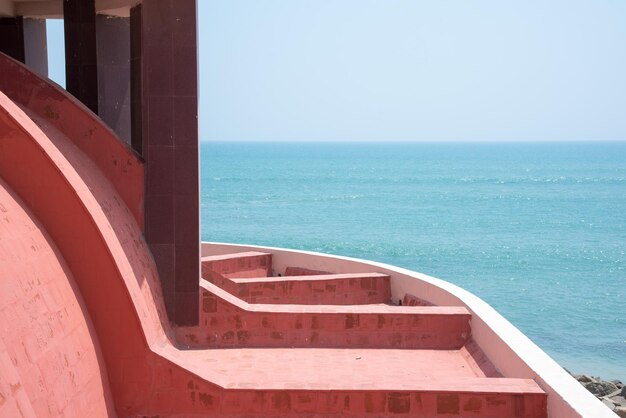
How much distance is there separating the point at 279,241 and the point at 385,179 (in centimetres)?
4492

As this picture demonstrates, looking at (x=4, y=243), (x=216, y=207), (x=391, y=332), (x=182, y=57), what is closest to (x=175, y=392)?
(x=4, y=243)

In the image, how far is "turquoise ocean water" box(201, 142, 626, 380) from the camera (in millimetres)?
32938

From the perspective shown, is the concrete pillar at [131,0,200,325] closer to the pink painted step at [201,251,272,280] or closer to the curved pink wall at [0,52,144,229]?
the curved pink wall at [0,52,144,229]

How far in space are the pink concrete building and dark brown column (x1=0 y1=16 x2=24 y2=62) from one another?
3 centimetres

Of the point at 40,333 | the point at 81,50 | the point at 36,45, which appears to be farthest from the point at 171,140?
the point at 36,45

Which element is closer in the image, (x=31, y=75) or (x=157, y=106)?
(x=31, y=75)

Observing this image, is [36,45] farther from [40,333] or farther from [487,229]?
[487,229]

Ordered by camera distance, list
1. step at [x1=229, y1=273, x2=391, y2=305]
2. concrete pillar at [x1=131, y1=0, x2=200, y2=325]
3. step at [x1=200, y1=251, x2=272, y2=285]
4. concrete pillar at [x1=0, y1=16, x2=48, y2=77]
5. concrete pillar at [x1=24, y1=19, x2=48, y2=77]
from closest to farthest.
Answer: concrete pillar at [x1=131, y1=0, x2=200, y2=325]
step at [x1=229, y1=273, x2=391, y2=305]
concrete pillar at [x1=0, y1=16, x2=48, y2=77]
concrete pillar at [x1=24, y1=19, x2=48, y2=77]
step at [x1=200, y1=251, x2=272, y2=285]

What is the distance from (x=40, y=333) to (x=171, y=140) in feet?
13.6

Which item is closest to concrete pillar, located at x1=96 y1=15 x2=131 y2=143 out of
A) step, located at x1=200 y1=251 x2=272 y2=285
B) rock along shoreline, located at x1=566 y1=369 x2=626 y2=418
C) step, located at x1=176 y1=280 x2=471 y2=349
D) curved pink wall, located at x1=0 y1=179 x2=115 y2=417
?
step, located at x1=200 y1=251 x2=272 y2=285

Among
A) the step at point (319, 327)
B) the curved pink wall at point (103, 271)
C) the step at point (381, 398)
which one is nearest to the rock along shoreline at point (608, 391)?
the step at point (319, 327)

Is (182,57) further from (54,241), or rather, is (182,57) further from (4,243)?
(4,243)

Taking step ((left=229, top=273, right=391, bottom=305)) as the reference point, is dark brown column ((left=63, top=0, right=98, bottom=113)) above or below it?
above

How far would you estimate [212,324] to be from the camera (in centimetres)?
1055
